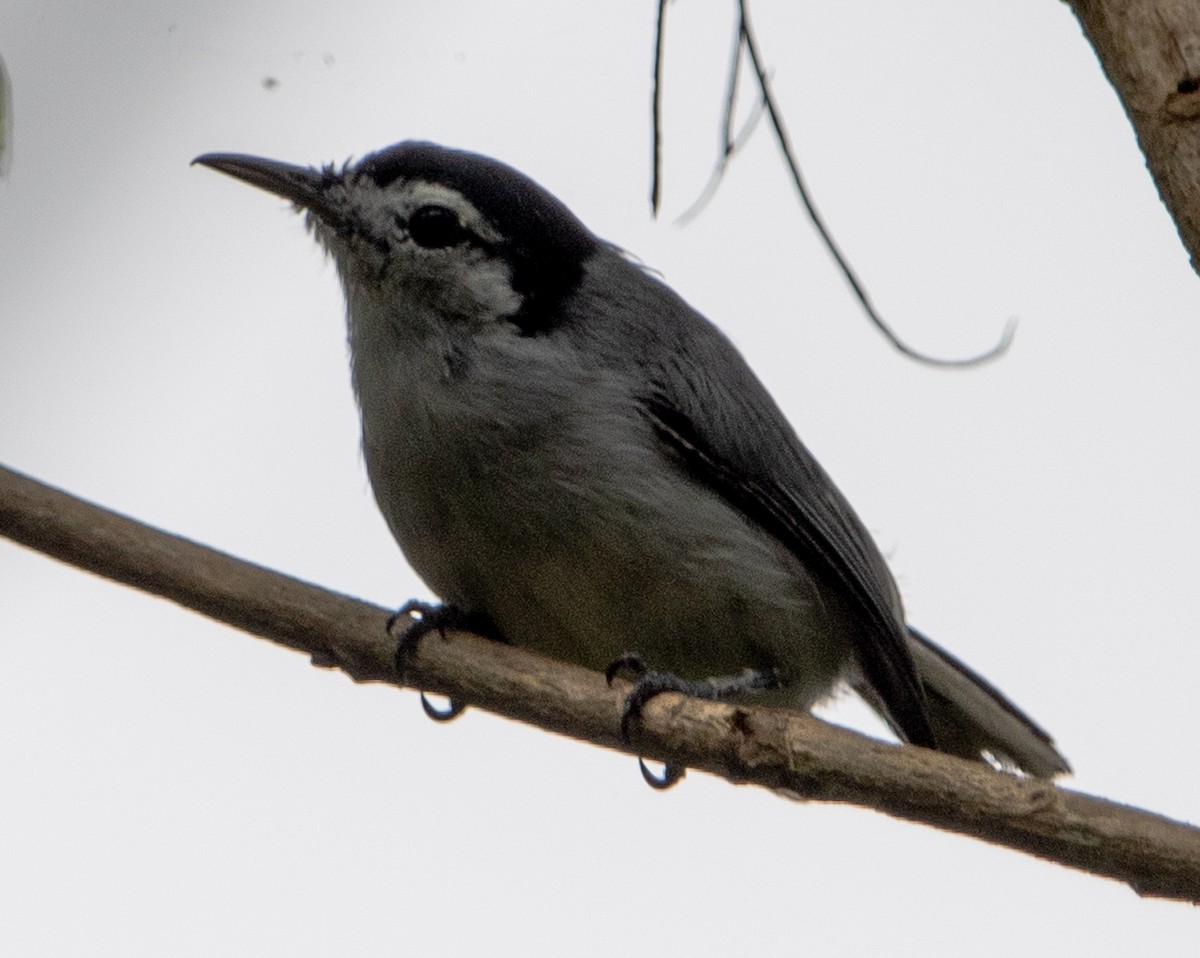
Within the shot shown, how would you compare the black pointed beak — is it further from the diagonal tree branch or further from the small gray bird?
the diagonal tree branch

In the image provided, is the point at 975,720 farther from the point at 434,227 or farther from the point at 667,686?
the point at 434,227

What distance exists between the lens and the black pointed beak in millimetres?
3705

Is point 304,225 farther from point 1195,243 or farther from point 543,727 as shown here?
point 1195,243

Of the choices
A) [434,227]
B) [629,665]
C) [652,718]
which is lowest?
[652,718]

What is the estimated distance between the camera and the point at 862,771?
269cm

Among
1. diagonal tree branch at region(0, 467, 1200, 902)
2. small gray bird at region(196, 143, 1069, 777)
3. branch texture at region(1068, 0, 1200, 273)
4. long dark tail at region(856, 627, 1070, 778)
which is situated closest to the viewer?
branch texture at region(1068, 0, 1200, 273)

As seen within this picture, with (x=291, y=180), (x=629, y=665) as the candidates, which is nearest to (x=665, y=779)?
(x=629, y=665)

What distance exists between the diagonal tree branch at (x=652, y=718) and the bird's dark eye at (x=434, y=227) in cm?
97

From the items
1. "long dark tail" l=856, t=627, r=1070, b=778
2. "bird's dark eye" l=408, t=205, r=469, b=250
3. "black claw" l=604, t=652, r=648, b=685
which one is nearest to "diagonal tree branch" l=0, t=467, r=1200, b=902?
"black claw" l=604, t=652, r=648, b=685

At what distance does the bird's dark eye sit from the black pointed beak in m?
0.17

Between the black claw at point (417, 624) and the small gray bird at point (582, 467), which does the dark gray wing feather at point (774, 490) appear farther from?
the black claw at point (417, 624)

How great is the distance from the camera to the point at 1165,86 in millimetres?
2475

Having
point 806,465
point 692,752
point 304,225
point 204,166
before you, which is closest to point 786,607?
point 806,465

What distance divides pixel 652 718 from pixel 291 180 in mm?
1628
